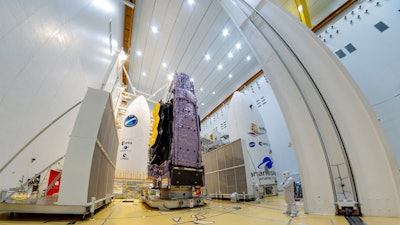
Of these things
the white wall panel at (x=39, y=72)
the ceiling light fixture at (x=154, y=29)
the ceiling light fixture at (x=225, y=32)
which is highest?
the ceiling light fixture at (x=154, y=29)

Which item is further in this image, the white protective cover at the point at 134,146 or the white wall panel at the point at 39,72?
the white protective cover at the point at 134,146

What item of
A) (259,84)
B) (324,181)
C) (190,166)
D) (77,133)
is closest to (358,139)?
(324,181)

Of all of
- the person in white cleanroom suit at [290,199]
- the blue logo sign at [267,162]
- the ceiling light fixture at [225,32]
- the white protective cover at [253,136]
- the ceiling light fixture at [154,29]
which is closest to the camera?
the person in white cleanroom suit at [290,199]

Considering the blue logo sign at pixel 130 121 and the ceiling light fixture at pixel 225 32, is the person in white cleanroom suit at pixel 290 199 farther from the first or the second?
the ceiling light fixture at pixel 225 32

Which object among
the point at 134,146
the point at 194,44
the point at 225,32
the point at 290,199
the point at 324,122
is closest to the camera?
the point at 290,199

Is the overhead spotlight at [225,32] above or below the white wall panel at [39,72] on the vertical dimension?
above

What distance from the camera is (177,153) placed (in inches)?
180

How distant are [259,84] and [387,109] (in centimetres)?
652

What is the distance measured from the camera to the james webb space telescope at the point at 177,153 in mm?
4332

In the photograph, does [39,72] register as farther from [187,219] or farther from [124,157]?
[124,157]

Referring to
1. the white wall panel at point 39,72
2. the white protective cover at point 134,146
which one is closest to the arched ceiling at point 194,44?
the white protective cover at point 134,146

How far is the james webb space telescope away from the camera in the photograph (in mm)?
4332

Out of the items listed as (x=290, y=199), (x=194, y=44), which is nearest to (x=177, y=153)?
(x=290, y=199)

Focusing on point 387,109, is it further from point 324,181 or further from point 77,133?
point 77,133
